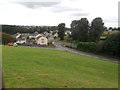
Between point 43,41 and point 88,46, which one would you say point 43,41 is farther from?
point 88,46

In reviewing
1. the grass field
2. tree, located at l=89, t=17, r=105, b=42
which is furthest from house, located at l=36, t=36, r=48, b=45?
the grass field

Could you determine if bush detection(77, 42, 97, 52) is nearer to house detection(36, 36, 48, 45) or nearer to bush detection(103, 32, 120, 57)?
bush detection(103, 32, 120, 57)

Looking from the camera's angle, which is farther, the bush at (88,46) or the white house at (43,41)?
the white house at (43,41)

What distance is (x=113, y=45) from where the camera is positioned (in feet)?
96.7

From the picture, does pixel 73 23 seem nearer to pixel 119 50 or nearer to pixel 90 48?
pixel 90 48

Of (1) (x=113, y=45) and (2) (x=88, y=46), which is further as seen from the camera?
(2) (x=88, y=46)

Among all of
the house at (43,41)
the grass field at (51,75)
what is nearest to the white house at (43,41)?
the house at (43,41)

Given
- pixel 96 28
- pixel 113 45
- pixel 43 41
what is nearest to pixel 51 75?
pixel 113 45

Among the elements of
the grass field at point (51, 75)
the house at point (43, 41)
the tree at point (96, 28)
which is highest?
the tree at point (96, 28)

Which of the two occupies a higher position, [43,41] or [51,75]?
[43,41]

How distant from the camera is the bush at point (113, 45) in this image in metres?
28.9

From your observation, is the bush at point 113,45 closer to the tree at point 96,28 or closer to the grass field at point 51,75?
the tree at point 96,28

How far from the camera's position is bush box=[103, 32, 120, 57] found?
2888 cm

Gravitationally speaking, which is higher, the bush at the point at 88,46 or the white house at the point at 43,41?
the white house at the point at 43,41
